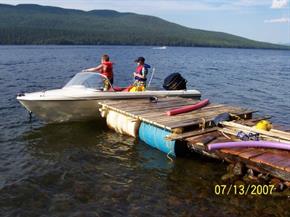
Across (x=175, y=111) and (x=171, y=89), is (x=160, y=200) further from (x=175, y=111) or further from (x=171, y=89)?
(x=171, y=89)

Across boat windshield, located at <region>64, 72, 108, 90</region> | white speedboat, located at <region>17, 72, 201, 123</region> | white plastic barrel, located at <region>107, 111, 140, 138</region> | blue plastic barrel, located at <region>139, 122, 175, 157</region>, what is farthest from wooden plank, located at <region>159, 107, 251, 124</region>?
boat windshield, located at <region>64, 72, 108, 90</region>

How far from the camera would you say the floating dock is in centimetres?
963

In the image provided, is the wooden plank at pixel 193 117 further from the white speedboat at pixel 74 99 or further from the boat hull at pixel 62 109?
the boat hull at pixel 62 109

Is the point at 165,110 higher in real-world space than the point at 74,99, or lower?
lower

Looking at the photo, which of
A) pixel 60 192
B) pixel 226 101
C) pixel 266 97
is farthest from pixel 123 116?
pixel 266 97

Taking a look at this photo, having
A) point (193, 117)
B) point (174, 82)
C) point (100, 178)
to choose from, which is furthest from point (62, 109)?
point (174, 82)

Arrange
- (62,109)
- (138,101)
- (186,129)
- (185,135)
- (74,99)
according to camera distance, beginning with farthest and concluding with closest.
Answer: (138,101), (62,109), (74,99), (186,129), (185,135)

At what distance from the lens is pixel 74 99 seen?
14.6 m

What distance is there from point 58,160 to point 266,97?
17917 mm

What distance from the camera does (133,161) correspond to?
12.0 metres

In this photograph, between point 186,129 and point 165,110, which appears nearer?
point 186,129

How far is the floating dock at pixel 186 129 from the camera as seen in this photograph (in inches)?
379

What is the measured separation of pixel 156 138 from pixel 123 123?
205 cm
